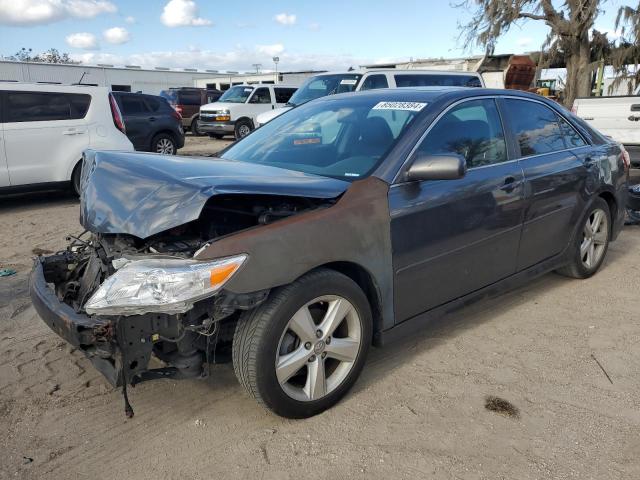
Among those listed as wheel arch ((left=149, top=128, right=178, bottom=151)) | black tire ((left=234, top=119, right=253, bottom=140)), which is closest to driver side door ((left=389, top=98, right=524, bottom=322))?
wheel arch ((left=149, top=128, right=178, bottom=151))

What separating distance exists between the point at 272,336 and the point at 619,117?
29.7ft

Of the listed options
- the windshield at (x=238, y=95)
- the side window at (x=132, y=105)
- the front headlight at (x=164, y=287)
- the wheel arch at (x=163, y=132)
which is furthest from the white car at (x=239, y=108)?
the front headlight at (x=164, y=287)

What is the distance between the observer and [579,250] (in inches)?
187

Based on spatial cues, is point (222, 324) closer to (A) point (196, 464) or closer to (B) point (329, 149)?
(A) point (196, 464)

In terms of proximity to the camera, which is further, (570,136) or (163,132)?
(163,132)

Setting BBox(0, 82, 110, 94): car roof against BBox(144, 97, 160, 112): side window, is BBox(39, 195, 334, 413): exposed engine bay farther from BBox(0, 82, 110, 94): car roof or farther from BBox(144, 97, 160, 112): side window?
BBox(144, 97, 160, 112): side window

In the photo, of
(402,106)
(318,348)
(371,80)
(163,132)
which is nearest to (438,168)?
(402,106)

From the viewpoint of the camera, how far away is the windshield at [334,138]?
3285 millimetres

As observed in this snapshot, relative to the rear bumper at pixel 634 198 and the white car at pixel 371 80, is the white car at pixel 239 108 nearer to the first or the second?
the white car at pixel 371 80

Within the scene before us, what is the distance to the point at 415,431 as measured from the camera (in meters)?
2.78

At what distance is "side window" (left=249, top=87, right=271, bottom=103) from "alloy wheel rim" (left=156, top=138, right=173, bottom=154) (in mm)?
7046

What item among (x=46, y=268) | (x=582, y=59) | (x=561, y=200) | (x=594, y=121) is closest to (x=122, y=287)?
(x=46, y=268)

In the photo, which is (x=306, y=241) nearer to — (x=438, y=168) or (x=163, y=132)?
(x=438, y=168)

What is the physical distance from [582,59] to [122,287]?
2312 cm
